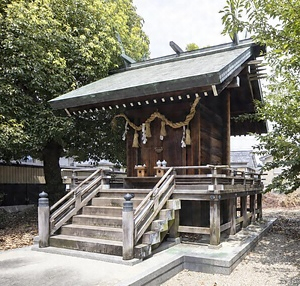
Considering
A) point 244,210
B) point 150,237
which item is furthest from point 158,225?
point 244,210

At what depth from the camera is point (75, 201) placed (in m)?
7.19

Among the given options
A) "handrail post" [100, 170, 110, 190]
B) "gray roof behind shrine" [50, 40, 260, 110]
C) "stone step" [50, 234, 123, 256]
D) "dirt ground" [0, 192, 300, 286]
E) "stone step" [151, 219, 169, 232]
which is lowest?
"dirt ground" [0, 192, 300, 286]

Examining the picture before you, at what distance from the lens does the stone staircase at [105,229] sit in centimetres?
567

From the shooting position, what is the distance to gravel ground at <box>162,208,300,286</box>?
5242 mm

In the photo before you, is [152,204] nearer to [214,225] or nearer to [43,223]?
[214,225]

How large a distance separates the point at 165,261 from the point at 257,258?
253 centimetres

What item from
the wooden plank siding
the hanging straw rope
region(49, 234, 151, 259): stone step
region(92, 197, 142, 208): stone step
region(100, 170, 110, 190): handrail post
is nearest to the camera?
region(49, 234, 151, 259): stone step

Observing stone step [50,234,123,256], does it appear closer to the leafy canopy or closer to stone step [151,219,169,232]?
stone step [151,219,169,232]

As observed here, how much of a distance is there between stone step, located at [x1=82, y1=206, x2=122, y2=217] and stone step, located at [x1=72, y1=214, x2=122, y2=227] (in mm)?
186

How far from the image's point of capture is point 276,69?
618cm

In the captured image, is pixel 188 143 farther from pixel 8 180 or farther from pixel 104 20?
pixel 8 180

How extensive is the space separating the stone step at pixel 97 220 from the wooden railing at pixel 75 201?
234 mm

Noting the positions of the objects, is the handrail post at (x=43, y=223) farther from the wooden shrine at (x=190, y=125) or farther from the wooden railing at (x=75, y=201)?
the wooden shrine at (x=190, y=125)

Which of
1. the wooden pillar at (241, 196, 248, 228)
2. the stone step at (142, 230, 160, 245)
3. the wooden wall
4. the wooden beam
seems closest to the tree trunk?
the wooden wall
